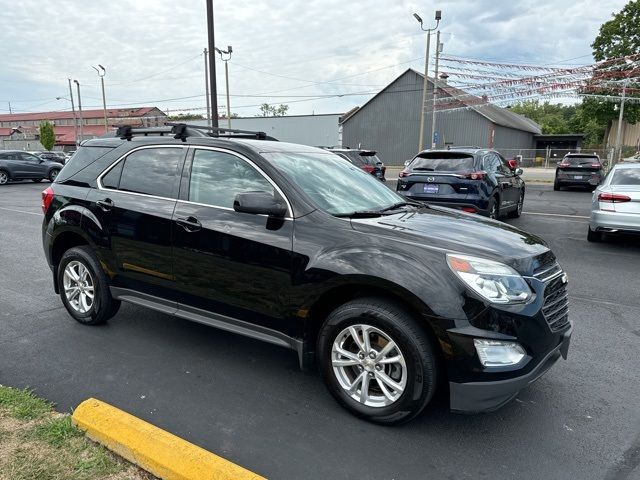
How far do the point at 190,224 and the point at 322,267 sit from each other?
46.6 inches

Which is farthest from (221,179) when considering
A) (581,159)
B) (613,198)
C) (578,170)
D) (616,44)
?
(616,44)

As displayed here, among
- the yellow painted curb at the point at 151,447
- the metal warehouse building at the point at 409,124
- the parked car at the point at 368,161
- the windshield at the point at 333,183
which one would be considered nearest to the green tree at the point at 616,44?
the metal warehouse building at the point at 409,124

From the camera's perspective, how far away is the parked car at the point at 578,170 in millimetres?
18906

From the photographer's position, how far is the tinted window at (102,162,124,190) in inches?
164

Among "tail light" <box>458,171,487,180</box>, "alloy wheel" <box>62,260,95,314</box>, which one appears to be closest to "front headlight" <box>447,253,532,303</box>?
"alloy wheel" <box>62,260,95,314</box>

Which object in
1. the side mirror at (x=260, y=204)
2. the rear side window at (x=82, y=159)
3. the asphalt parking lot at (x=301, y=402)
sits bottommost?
the asphalt parking lot at (x=301, y=402)

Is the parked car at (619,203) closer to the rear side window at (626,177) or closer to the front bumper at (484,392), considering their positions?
the rear side window at (626,177)

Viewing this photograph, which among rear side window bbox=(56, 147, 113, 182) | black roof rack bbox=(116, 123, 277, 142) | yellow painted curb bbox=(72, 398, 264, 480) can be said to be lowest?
yellow painted curb bbox=(72, 398, 264, 480)

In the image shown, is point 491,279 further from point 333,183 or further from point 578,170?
point 578,170

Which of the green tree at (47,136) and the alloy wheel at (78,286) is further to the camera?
the green tree at (47,136)

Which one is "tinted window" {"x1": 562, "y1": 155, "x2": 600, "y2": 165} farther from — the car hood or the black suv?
the car hood

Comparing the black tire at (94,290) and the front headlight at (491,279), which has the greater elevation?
the front headlight at (491,279)

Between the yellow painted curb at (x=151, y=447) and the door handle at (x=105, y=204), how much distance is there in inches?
71.0

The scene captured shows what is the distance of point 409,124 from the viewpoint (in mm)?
42625
